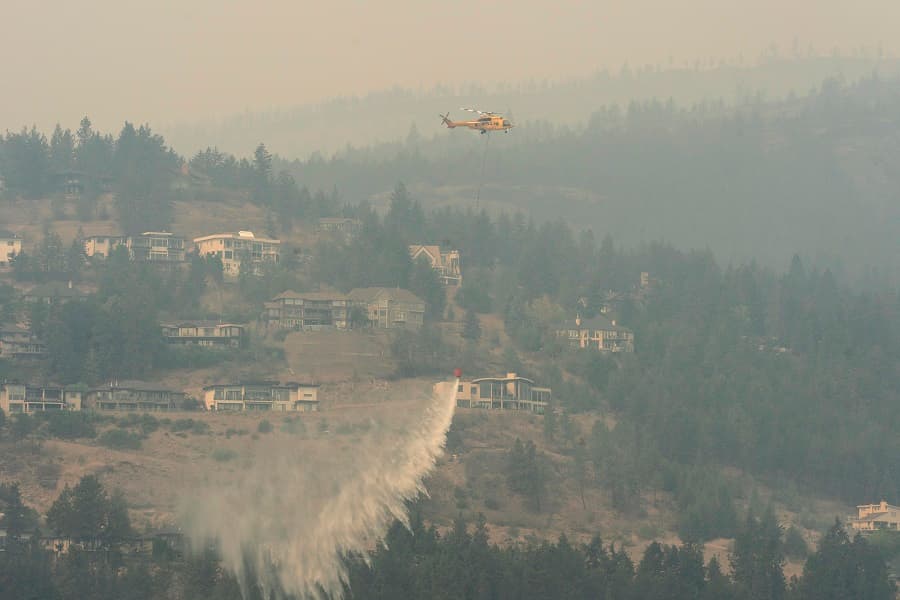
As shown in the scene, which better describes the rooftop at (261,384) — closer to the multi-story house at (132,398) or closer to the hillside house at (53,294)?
the multi-story house at (132,398)

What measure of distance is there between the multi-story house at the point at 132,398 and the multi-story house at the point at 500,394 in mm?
21295

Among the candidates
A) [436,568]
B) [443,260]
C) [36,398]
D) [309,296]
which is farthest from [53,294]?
[436,568]

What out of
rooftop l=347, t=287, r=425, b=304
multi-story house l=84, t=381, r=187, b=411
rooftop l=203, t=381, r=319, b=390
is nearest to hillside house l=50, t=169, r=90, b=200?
rooftop l=347, t=287, r=425, b=304

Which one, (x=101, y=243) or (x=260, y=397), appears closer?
(x=260, y=397)

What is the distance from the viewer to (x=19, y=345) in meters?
149

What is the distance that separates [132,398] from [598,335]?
1909 inches

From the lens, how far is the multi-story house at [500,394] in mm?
147000

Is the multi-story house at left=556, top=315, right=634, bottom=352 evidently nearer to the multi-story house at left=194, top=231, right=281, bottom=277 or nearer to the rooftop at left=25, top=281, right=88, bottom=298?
the multi-story house at left=194, top=231, right=281, bottom=277

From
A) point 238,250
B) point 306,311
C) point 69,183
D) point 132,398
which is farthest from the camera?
point 69,183

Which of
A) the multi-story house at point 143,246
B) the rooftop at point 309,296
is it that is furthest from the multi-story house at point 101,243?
the rooftop at point 309,296

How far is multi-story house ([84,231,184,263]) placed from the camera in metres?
177

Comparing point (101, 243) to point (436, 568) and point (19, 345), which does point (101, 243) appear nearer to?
point (19, 345)

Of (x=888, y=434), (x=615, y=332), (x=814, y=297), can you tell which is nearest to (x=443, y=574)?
(x=888, y=434)

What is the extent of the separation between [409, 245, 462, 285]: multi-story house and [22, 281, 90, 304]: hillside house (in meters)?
35.2
